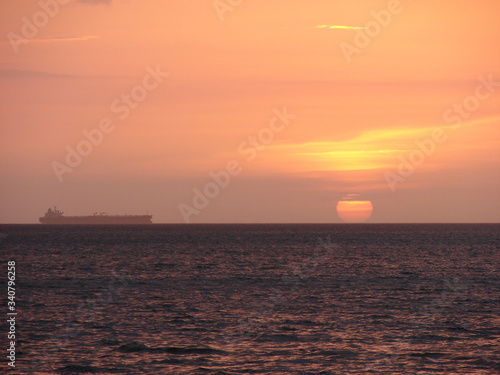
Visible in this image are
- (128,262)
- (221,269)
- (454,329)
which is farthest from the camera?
(128,262)

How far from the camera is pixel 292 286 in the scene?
61969mm

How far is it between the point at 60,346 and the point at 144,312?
11.6m

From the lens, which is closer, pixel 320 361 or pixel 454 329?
pixel 320 361

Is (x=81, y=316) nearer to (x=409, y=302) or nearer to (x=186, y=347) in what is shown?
(x=186, y=347)

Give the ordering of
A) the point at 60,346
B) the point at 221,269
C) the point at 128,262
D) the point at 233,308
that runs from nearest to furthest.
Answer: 1. the point at 60,346
2. the point at 233,308
3. the point at 221,269
4. the point at 128,262

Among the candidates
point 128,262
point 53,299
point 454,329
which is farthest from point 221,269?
point 454,329

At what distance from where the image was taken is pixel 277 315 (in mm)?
44094

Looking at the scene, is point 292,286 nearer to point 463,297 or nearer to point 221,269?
point 463,297

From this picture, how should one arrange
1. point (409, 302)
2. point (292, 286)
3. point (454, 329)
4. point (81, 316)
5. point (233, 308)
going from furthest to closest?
point (292, 286) < point (409, 302) < point (233, 308) < point (81, 316) < point (454, 329)

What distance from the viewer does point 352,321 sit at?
1626 inches

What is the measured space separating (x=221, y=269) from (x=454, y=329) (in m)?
47.0

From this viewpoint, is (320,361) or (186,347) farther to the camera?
(186,347)

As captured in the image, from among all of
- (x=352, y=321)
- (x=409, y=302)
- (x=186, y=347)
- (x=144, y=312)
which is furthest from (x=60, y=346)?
(x=409, y=302)

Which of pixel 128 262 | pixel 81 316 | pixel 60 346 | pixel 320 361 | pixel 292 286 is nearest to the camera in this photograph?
pixel 320 361
